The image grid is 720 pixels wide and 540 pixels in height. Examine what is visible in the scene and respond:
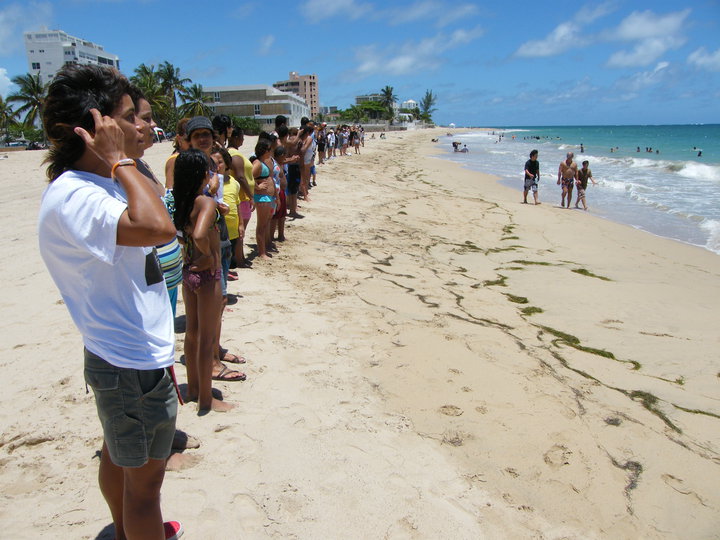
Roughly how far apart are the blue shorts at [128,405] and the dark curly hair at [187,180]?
1.42 metres

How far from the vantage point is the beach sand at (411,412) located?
2.40 meters

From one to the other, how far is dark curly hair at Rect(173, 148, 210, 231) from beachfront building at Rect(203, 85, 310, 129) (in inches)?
2620

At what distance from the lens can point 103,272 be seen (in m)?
1.47

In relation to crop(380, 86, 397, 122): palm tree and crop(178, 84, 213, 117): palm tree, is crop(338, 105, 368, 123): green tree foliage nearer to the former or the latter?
crop(380, 86, 397, 122): palm tree

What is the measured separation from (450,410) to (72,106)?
108 inches

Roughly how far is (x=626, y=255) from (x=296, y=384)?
698 cm

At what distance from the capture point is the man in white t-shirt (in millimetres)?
1410

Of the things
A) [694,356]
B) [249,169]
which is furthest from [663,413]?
[249,169]

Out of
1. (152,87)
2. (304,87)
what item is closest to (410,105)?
(304,87)

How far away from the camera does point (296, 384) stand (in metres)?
3.46

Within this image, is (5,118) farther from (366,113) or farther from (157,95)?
(366,113)

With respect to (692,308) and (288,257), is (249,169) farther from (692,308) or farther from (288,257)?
(692,308)

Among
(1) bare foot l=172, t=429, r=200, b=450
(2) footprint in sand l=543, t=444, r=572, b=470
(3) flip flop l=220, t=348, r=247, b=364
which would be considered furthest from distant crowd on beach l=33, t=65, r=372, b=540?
(2) footprint in sand l=543, t=444, r=572, b=470

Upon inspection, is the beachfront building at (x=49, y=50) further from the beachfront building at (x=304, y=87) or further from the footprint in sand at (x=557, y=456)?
the footprint in sand at (x=557, y=456)
